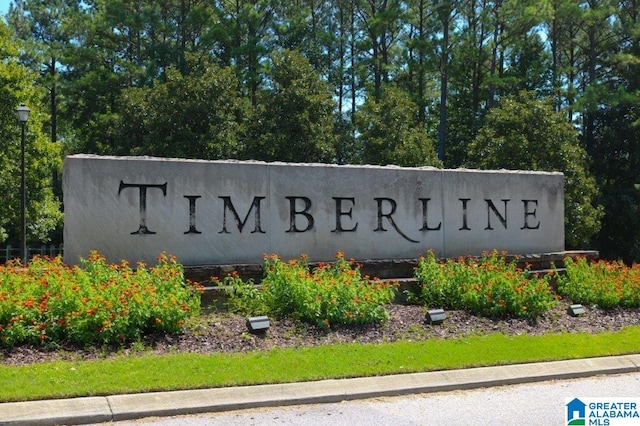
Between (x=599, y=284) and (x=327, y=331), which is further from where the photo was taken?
(x=599, y=284)

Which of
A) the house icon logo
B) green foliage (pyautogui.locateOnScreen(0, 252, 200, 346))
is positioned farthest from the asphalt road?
green foliage (pyautogui.locateOnScreen(0, 252, 200, 346))

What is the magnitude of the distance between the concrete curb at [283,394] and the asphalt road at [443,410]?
0.31 feet

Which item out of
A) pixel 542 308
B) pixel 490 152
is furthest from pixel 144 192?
pixel 490 152

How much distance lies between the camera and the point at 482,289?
395 inches

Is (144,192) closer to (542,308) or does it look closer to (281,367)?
(281,367)

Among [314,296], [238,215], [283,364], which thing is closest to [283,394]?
[283,364]

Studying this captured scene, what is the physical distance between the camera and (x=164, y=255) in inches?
363

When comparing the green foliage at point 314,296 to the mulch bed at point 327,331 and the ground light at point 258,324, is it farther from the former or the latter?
the ground light at point 258,324

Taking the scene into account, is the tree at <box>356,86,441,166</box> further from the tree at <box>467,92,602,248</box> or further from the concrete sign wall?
the concrete sign wall

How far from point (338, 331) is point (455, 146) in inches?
1098

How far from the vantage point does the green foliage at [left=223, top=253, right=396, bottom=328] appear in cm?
866

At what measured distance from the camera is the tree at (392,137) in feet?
82.9

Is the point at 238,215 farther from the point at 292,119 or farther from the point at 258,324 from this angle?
the point at 292,119

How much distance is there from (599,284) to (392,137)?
15.1 meters
